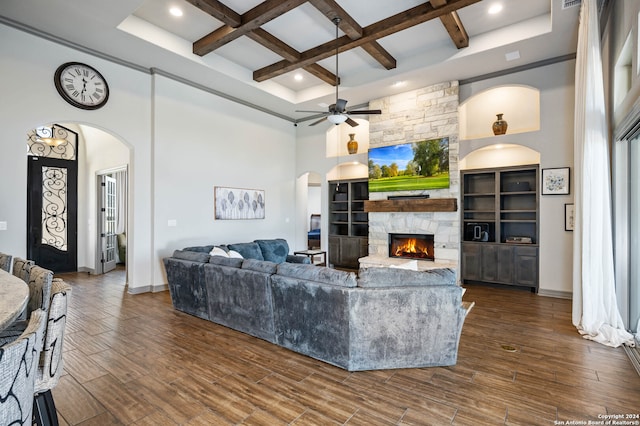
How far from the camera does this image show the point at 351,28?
183 inches

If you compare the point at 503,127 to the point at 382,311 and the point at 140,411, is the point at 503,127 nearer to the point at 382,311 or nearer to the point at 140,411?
the point at 382,311

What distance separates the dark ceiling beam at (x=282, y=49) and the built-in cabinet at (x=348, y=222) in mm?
2826

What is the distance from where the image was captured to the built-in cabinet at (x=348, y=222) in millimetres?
8039

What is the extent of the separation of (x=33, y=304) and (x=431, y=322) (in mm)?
2801

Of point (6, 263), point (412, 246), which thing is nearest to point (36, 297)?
point (6, 263)

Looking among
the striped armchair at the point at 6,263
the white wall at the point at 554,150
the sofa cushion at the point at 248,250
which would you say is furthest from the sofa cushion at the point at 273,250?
the white wall at the point at 554,150

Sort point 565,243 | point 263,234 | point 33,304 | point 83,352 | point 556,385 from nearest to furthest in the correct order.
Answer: point 33,304
point 556,385
point 83,352
point 565,243
point 263,234

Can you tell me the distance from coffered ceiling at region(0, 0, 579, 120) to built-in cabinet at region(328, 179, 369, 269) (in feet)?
8.42

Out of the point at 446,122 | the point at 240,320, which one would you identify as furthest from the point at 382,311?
the point at 446,122

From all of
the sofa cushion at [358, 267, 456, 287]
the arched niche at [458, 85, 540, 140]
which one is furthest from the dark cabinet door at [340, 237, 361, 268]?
the sofa cushion at [358, 267, 456, 287]

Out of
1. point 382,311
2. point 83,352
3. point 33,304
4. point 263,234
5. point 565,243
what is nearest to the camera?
point 33,304

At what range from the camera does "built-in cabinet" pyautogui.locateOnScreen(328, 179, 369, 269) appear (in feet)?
26.4

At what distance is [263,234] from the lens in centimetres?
778

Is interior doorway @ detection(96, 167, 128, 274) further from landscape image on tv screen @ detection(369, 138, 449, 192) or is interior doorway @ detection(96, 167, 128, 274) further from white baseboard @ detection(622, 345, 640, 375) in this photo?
white baseboard @ detection(622, 345, 640, 375)
